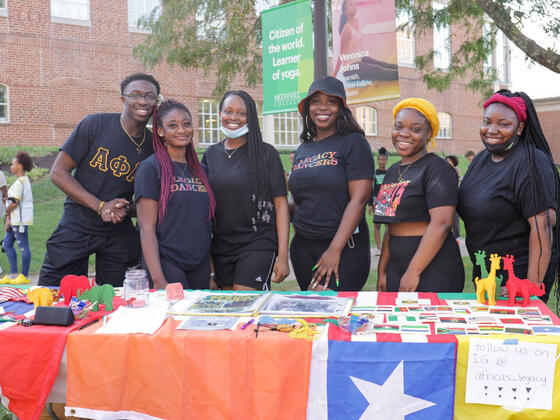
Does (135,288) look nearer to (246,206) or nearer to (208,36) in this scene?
(246,206)

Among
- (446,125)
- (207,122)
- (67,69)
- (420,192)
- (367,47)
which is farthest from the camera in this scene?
(446,125)

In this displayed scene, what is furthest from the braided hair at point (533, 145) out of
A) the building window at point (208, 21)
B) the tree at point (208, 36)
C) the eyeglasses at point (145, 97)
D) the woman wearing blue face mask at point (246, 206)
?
the building window at point (208, 21)

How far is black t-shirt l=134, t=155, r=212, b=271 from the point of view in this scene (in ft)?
9.69

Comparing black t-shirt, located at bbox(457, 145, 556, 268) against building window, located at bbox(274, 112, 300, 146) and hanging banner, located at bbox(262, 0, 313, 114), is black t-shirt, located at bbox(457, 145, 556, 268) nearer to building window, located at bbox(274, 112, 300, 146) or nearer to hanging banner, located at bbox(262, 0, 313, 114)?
hanging banner, located at bbox(262, 0, 313, 114)

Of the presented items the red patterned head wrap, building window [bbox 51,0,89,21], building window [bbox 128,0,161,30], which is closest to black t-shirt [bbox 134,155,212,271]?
the red patterned head wrap

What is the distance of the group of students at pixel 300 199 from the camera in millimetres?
2840

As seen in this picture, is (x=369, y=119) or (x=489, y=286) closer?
(x=489, y=286)

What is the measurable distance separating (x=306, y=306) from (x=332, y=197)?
90cm

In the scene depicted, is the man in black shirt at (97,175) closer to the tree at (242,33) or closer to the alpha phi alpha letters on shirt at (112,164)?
the alpha phi alpha letters on shirt at (112,164)

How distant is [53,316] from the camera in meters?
2.33

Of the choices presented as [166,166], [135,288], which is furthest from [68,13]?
[135,288]

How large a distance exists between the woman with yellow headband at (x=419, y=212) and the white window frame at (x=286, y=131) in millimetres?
16578

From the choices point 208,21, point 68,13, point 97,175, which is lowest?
point 97,175

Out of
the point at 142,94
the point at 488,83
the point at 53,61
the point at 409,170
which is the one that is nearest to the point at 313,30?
the point at 142,94
